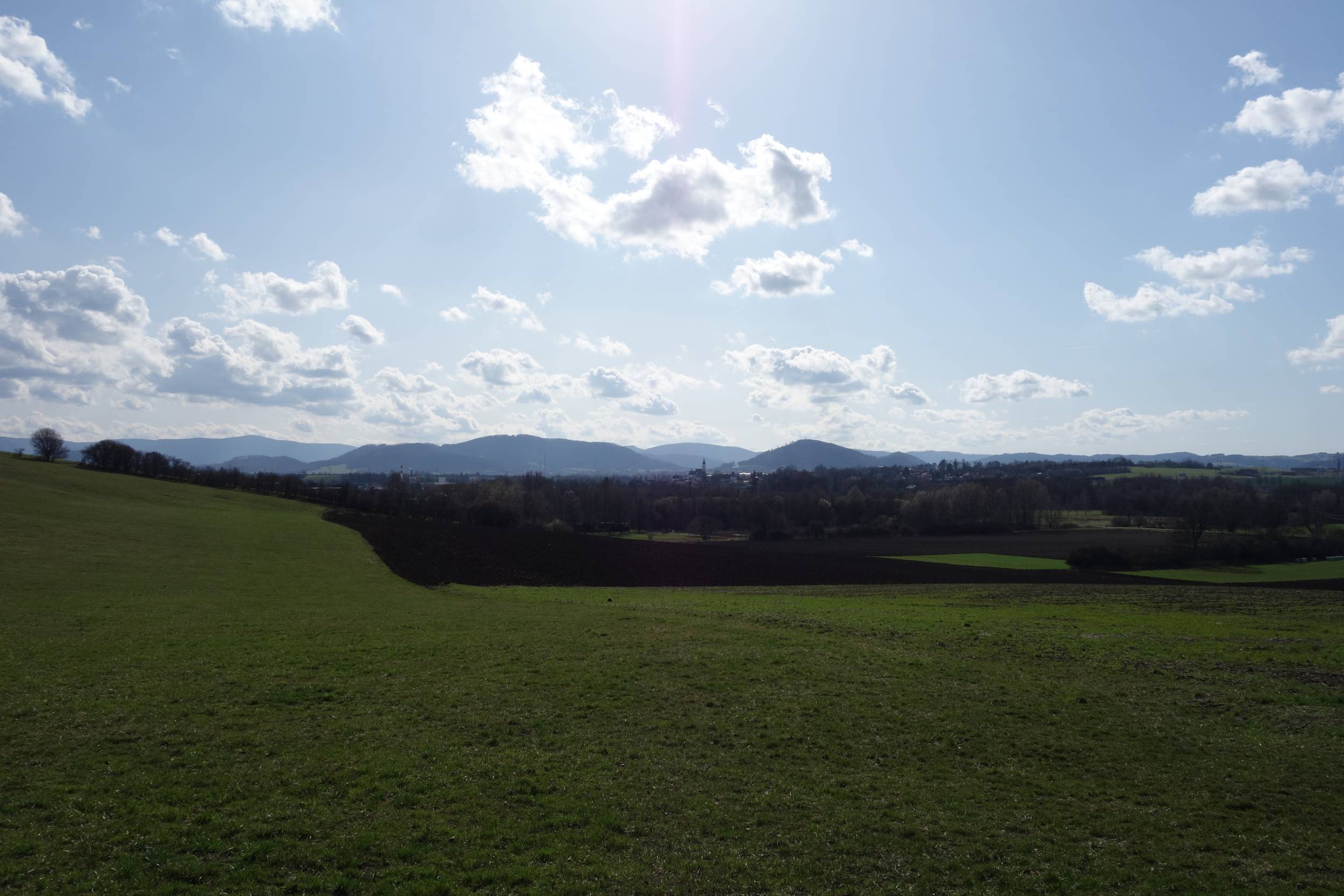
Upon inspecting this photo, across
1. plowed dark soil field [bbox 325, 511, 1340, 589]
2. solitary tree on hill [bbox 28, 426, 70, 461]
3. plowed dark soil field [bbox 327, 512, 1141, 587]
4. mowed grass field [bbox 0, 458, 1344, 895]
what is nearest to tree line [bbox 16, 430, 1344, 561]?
solitary tree on hill [bbox 28, 426, 70, 461]

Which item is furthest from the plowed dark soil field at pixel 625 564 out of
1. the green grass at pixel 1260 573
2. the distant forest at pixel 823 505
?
the distant forest at pixel 823 505

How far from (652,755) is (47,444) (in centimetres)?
11960

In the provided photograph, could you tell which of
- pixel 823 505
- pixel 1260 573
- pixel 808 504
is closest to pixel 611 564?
pixel 1260 573

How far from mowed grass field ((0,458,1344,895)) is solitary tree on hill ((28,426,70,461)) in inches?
3607

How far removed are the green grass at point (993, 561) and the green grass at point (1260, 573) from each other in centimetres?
826

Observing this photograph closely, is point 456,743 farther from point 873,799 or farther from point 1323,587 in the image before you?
point 1323,587

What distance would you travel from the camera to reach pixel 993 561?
258 ft

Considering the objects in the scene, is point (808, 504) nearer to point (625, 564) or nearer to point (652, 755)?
point (625, 564)

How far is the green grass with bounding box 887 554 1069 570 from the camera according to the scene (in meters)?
72.8

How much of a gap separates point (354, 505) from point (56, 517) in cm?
5193

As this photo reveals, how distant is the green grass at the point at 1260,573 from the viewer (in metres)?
61.2

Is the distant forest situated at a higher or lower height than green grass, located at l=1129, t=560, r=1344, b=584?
higher

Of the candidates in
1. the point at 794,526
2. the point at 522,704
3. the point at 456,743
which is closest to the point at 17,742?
the point at 456,743

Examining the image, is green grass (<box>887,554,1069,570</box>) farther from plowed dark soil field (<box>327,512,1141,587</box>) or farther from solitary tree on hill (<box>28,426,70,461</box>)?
solitary tree on hill (<box>28,426,70,461</box>)
